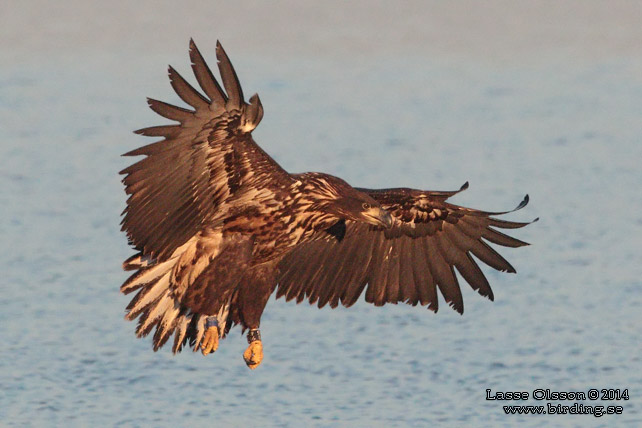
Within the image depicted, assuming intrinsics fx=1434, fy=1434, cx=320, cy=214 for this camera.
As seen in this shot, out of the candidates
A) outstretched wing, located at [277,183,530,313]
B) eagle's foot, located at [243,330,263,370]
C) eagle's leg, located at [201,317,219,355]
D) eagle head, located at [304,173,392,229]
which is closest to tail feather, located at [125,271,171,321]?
eagle's leg, located at [201,317,219,355]

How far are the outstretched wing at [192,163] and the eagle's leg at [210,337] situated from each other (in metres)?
0.55

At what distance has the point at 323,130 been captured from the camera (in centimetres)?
1527

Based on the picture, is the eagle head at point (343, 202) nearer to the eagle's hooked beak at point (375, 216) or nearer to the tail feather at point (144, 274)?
the eagle's hooked beak at point (375, 216)

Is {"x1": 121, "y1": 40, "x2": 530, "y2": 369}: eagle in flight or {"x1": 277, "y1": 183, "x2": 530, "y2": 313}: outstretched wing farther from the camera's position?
{"x1": 277, "y1": 183, "x2": 530, "y2": 313}: outstretched wing

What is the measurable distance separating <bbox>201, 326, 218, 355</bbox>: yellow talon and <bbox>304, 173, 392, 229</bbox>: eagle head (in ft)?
3.22

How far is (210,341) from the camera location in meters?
8.70

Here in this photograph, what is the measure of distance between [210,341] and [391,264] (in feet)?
5.26

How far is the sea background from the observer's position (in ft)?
32.4

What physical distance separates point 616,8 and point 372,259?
37.4 feet

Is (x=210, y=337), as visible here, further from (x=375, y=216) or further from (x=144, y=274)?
(x=375, y=216)

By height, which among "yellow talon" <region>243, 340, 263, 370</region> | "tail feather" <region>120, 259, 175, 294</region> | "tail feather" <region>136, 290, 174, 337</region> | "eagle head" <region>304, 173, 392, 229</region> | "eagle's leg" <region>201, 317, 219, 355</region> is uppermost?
"eagle head" <region>304, 173, 392, 229</region>

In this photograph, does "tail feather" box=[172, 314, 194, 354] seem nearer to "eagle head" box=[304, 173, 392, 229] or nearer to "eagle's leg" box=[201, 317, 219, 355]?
"eagle's leg" box=[201, 317, 219, 355]

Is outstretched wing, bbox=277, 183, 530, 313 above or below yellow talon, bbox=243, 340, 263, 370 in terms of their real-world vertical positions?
above

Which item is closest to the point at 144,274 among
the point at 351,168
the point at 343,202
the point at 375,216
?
the point at 343,202
